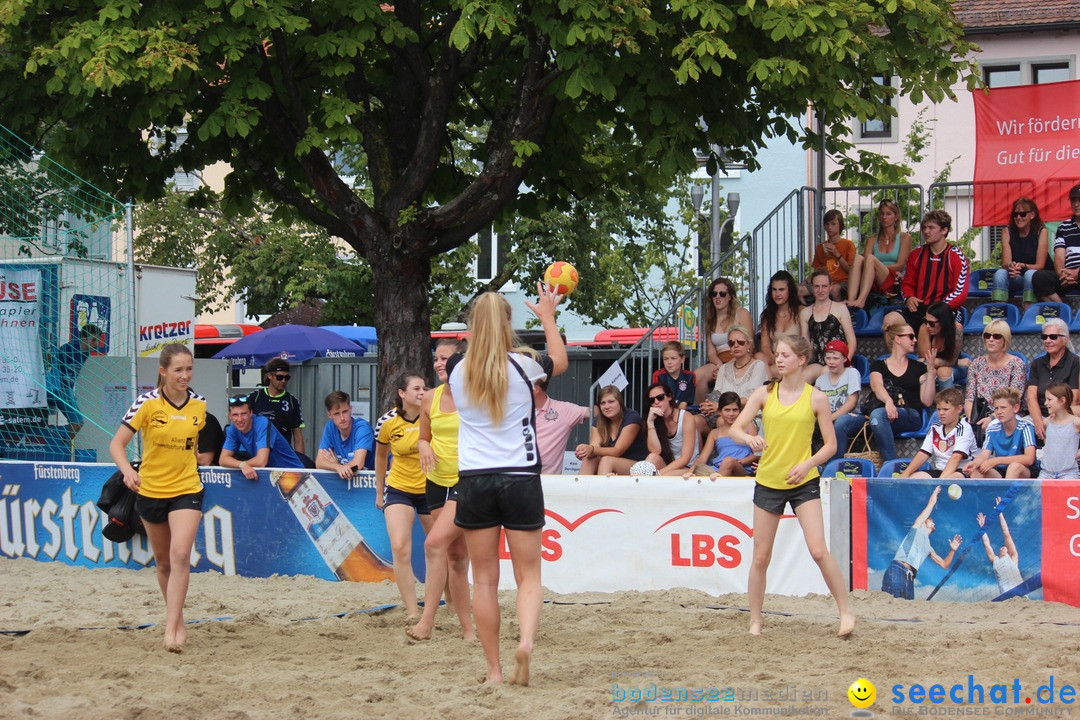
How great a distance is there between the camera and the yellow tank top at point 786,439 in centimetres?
739

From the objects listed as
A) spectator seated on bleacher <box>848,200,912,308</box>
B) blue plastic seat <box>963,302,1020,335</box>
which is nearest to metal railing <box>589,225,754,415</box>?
spectator seated on bleacher <box>848,200,912,308</box>

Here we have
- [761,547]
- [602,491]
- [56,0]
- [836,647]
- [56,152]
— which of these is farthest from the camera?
→ [56,152]

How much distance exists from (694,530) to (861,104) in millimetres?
4116

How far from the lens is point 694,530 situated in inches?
366

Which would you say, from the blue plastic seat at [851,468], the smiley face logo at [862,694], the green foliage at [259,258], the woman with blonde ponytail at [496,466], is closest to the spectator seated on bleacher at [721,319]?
the blue plastic seat at [851,468]

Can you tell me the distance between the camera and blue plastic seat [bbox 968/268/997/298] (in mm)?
13664

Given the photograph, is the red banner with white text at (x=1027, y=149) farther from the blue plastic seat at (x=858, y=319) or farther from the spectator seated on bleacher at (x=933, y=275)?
the blue plastic seat at (x=858, y=319)

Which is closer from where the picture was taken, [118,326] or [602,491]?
[602,491]

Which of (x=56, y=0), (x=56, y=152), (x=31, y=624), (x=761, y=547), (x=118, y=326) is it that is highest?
(x=56, y=0)

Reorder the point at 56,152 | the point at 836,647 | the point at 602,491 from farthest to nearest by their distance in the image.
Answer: the point at 56,152 → the point at 602,491 → the point at 836,647

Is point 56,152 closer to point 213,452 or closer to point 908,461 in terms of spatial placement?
point 213,452

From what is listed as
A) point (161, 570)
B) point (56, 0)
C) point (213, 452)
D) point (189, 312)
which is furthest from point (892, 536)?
point (189, 312)

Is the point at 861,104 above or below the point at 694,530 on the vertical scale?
above

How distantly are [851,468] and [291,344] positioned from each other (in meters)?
11.9
